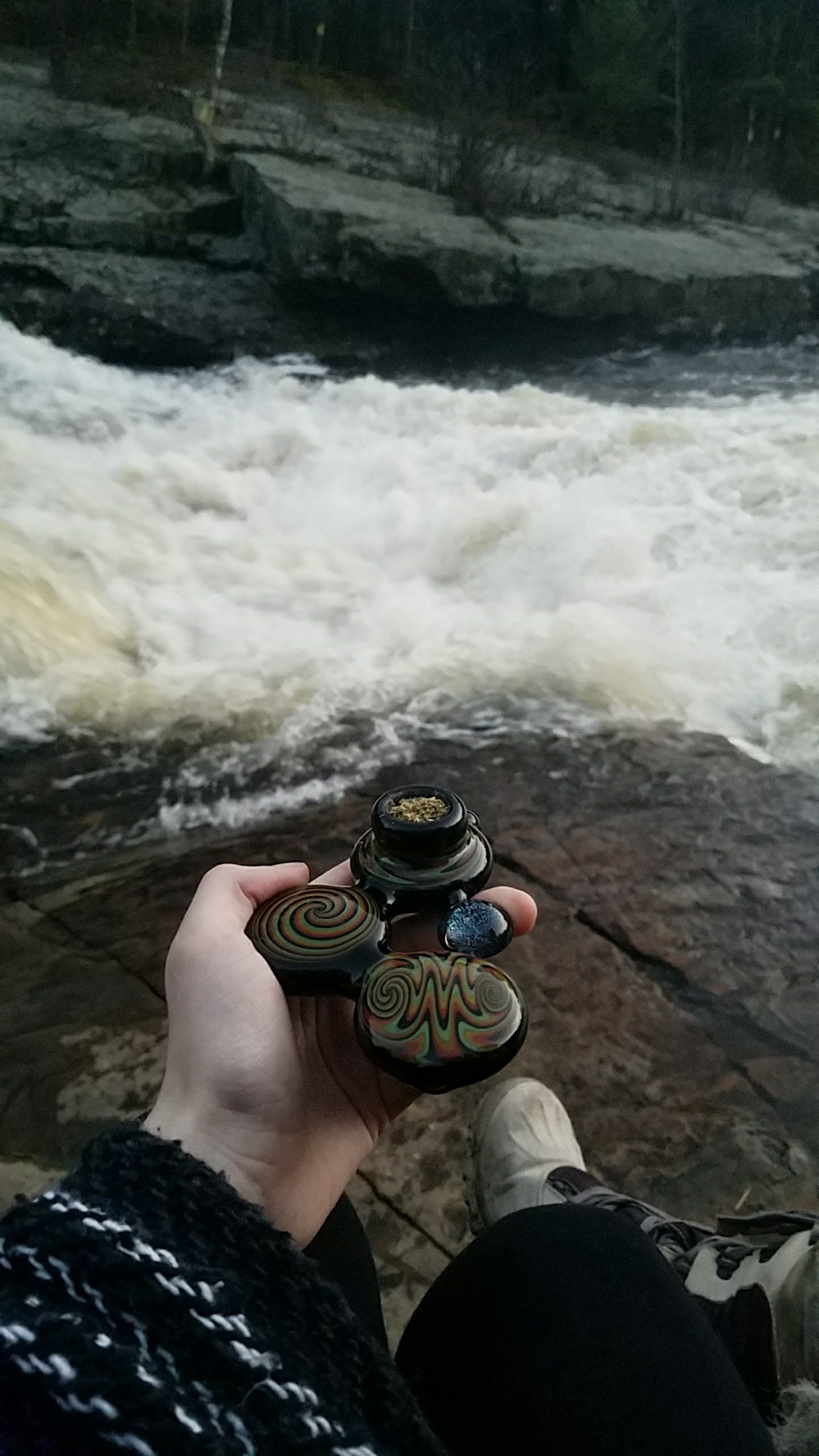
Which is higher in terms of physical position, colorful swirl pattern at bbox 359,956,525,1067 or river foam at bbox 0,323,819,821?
colorful swirl pattern at bbox 359,956,525,1067

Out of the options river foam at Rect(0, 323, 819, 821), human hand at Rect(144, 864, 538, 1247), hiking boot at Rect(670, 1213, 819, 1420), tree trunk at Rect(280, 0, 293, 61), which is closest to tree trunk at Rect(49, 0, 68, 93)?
tree trunk at Rect(280, 0, 293, 61)

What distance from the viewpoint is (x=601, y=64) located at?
548 inches

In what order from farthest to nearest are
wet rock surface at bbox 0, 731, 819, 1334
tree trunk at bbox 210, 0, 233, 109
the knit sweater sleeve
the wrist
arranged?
tree trunk at bbox 210, 0, 233, 109
wet rock surface at bbox 0, 731, 819, 1334
the wrist
the knit sweater sleeve

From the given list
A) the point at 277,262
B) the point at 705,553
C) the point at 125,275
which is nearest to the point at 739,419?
the point at 705,553

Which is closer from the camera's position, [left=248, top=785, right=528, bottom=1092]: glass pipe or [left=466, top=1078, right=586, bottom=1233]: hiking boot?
[left=248, top=785, right=528, bottom=1092]: glass pipe

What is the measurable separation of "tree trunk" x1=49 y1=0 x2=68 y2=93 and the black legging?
12.9 meters

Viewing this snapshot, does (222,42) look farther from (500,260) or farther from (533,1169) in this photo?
(533,1169)

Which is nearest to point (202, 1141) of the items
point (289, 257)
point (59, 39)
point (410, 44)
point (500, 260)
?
point (289, 257)

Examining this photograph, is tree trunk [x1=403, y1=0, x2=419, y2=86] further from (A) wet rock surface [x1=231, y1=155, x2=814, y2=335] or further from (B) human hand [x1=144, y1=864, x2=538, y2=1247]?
(B) human hand [x1=144, y1=864, x2=538, y2=1247]

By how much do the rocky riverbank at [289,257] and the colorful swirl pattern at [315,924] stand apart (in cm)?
778

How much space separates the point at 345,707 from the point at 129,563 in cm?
160

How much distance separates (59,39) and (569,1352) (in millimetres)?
13417

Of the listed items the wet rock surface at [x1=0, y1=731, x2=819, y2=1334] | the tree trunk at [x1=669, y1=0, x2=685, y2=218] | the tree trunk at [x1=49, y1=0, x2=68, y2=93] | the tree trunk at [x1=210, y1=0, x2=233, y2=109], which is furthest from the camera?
the tree trunk at [x1=669, y1=0, x2=685, y2=218]

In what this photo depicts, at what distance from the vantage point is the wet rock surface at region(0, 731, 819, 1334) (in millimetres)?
1949
